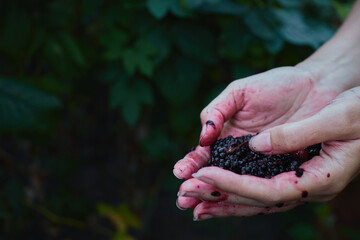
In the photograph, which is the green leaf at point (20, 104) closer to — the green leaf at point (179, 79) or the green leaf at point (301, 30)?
the green leaf at point (179, 79)

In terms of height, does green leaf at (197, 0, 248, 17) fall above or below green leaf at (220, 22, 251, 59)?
above

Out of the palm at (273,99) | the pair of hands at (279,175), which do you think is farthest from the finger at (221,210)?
the palm at (273,99)

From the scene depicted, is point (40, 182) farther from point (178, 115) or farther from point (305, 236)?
point (305, 236)

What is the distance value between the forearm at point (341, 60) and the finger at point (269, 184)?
23.2 inches

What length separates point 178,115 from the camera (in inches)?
84.1

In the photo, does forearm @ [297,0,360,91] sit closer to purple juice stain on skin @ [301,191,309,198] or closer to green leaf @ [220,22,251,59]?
green leaf @ [220,22,251,59]

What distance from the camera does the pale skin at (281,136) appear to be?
1280 millimetres

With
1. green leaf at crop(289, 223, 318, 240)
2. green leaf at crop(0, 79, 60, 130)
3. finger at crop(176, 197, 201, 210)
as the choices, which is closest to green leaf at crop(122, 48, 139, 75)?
green leaf at crop(0, 79, 60, 130)

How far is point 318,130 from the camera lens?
1311 mm

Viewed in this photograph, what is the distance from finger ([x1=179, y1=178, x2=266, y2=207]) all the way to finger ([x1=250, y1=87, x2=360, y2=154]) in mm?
206

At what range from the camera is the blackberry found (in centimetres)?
143

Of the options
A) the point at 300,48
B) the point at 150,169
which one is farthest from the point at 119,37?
the point at 150,169

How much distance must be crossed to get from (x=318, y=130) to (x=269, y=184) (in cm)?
26

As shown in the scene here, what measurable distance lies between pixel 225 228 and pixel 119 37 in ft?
7.43
